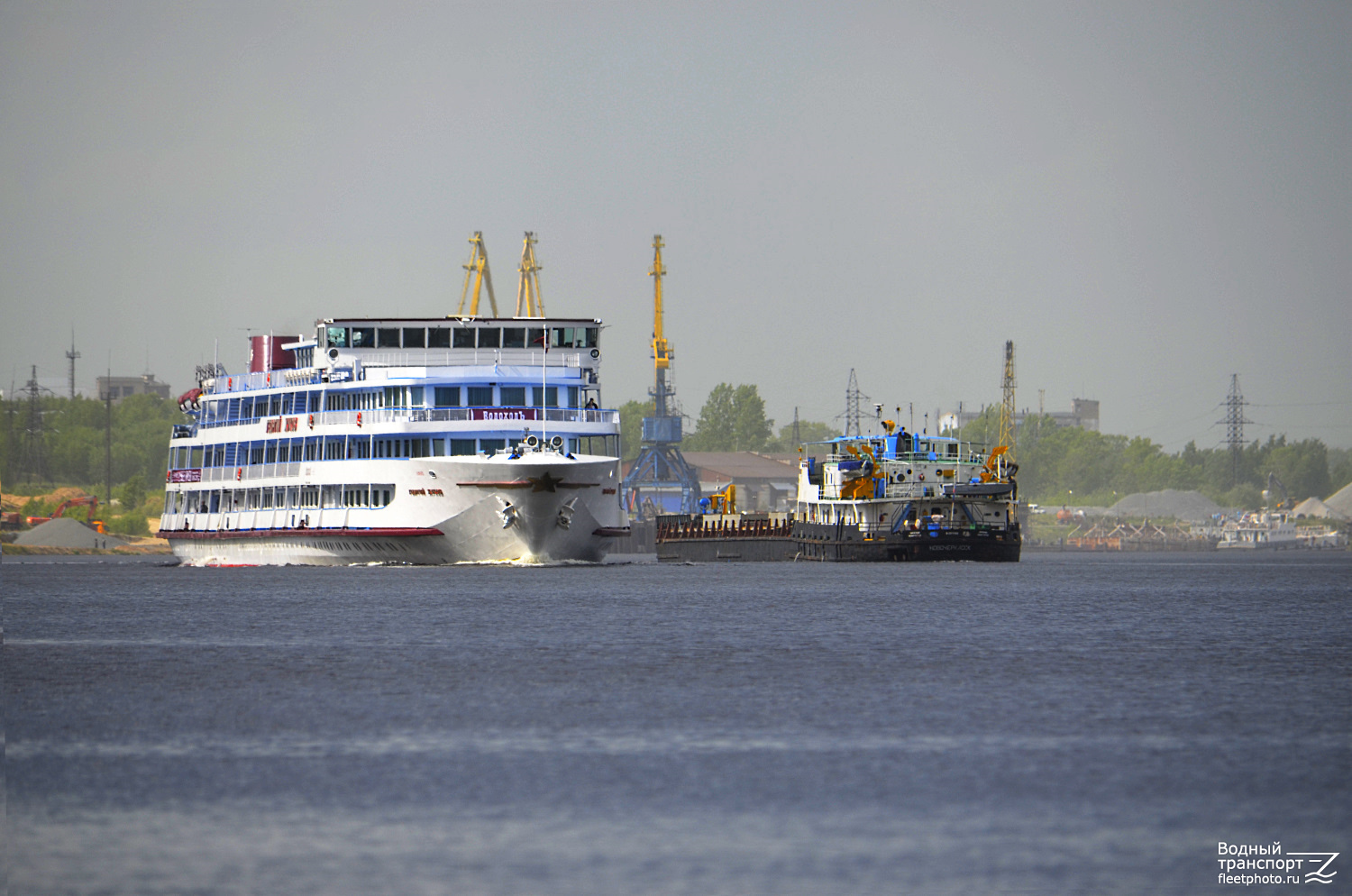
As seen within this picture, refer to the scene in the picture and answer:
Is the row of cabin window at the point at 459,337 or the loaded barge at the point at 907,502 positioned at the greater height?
the row of cabin window at the point at 459,337

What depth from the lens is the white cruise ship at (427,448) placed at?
277 feet

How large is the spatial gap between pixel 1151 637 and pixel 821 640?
1054cm

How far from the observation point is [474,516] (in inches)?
3317

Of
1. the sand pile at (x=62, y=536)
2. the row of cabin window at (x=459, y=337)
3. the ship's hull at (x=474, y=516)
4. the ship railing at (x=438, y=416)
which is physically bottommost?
the sand pile at (x=62, y=536)

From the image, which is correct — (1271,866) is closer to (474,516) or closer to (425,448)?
(474,516)

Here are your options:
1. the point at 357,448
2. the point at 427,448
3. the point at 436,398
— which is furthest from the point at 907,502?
the point at 357,448

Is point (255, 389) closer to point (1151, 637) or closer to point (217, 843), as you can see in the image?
point (1151, 637)

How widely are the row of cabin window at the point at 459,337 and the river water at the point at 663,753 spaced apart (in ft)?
104

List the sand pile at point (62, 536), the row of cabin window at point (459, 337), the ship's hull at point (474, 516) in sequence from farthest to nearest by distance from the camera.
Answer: the sand pile at point (62, 536)
the row of cabin window at point (459, 337)
the ship's hull at point (474, 516)

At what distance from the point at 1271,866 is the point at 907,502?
92988 millimetres

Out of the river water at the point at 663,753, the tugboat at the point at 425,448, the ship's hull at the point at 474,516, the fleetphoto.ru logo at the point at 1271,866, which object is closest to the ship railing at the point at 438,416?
the tugboat at the point at 425,448

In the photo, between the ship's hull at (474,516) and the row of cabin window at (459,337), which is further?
the row of cabin window at (459,337)

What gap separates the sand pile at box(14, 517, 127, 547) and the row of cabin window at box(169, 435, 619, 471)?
281ft

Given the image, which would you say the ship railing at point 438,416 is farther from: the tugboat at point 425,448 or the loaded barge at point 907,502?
the loaded barge at point 907,502
